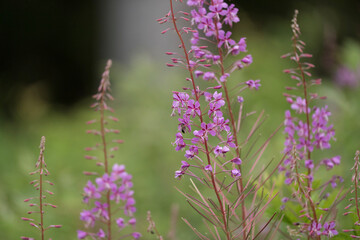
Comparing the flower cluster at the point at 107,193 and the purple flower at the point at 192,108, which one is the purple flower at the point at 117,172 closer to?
the flower cluster at the point at 107,193

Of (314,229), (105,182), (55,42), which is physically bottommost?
(314,229)

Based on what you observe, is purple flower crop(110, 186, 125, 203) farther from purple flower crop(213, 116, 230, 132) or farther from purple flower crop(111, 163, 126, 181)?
purple flower crop(213, 116, 230, 132)

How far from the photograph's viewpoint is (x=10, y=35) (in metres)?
14.1

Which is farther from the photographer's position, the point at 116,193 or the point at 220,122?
the point at 116,193

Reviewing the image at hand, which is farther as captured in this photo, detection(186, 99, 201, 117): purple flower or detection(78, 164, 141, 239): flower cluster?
detection(78, 164, 141, 239): flower cluster

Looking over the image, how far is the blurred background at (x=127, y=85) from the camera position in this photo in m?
3.81

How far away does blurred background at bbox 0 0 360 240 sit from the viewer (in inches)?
150

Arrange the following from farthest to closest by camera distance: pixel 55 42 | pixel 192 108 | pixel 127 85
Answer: pixel 55 42 < pixel 127 85 < pixel 192 108

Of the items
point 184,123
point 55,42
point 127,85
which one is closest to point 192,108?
point 184,123

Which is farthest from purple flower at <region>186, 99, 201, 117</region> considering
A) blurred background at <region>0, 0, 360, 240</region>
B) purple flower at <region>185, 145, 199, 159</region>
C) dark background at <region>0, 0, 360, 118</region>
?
dark background at <region>0, 0, 360, 118</region>

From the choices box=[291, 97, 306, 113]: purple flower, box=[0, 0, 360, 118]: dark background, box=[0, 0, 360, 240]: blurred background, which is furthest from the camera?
box=[0, 0, 360, 118]: dark background

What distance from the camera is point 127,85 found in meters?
5.75

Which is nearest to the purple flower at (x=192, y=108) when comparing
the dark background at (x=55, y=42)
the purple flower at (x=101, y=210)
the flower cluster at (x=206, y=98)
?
the flower cluster at (x=206, y=98)

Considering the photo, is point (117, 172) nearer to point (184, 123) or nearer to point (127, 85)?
point (184, 123)
